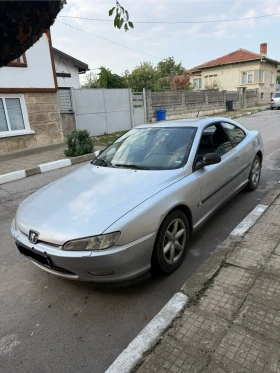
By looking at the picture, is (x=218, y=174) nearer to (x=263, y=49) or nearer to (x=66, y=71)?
(x=66, y=71)

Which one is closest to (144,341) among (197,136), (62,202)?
(62,202)

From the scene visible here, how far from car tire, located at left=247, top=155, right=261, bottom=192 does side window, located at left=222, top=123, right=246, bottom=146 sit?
565 millimetres

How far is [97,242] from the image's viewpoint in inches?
88.8

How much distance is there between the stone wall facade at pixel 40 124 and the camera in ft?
32.1

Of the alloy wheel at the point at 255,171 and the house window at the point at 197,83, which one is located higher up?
the house window at the point at 197,83

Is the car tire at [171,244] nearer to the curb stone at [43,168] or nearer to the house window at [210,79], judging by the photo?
the curb stone at [43,168]

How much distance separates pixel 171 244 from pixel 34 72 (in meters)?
9.47

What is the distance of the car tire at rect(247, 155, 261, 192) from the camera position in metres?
4.78

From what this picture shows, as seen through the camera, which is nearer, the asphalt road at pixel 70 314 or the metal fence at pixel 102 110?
the asphalt road at pixel 70 314

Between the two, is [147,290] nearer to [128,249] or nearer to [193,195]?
[128,249]

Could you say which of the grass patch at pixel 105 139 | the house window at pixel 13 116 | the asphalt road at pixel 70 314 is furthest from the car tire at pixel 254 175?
the house window at pixel 13 116

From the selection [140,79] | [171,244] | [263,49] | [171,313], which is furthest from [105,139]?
[263,49]

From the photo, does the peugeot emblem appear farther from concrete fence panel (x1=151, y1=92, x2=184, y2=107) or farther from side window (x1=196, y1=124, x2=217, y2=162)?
concrete fence panel (x1=151, y1=92, x2=184, y2=107)

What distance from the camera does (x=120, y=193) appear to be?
8.88 feet
